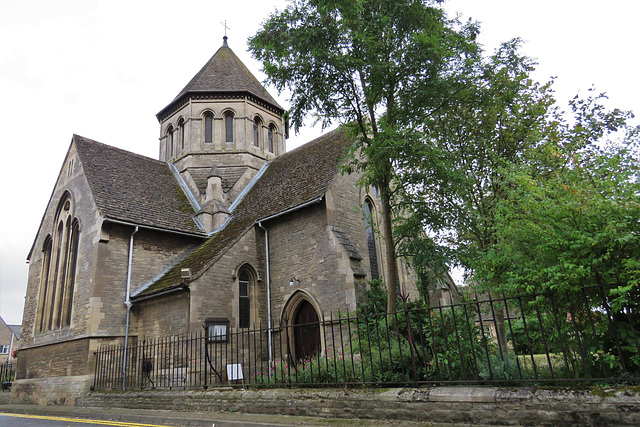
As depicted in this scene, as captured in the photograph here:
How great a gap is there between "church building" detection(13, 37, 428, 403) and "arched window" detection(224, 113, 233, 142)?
9.53 ft

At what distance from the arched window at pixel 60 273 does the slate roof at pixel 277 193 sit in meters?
3.57

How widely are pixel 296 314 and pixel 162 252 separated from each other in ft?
19.8

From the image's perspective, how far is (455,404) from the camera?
223 inches

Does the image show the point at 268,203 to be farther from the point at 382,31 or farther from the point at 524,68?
the point at 524,68

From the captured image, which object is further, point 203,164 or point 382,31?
point 203,164

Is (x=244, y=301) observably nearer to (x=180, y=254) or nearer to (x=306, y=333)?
(x=306, y=333)

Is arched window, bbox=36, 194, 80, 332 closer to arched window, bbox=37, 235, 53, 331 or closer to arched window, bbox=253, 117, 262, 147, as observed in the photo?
arched window, bbox=37, 235, 53, 331

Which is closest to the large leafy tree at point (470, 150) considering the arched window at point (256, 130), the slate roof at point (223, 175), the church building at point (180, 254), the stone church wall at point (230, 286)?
the church building at point (180, 254)

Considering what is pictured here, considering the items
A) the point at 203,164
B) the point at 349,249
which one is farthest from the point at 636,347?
the point at 203,164

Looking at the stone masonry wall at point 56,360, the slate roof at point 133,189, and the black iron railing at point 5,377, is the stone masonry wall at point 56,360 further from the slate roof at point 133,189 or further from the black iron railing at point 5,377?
the slate roof at point 133,189

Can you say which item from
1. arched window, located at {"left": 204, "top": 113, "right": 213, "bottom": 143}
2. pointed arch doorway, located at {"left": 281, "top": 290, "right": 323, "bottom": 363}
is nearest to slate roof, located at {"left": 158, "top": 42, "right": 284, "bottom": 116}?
arched window, located at {"left": 204, "top": 113, "right": 213, "bottom": 143}

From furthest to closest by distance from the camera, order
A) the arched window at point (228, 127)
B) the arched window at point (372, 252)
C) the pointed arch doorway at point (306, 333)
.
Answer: the arched window at point (228, 127), the arched window at point (372, 252), the pointed arch doorway at point (306, 333)

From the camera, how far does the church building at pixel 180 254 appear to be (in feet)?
45.2

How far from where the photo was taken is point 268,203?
17.0m
